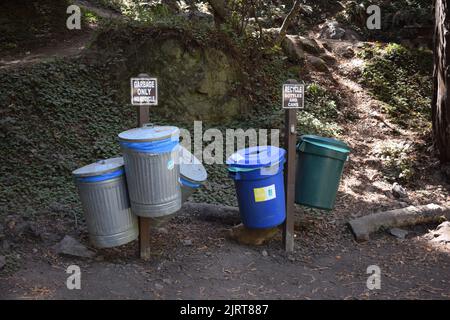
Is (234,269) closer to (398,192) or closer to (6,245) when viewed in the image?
(6,245)

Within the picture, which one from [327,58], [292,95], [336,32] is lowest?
[292,95]

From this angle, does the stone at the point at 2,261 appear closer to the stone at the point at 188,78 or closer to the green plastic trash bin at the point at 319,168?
the green plastic trash bin at the point at 319,168

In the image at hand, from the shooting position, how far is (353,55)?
11695 mm

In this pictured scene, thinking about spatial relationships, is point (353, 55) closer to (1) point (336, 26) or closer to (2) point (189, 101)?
(1) point (336, 26)

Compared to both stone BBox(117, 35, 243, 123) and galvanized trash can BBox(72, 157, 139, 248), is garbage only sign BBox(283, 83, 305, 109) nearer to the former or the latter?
galvanized trash can BBox(72, 157, 139, 248)

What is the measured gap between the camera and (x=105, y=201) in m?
4.41

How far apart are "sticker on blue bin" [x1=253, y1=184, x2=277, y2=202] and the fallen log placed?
1.45m

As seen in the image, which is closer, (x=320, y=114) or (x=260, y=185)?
(x=260, y=185)

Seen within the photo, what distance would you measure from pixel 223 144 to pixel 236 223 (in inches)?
96.2

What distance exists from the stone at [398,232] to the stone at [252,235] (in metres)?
1.48

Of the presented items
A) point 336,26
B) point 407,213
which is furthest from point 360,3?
point 407,213

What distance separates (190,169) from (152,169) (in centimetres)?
66

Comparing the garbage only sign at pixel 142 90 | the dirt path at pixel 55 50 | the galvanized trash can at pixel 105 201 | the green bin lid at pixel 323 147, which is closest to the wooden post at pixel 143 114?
the garbage only sign at pixel 142 90
